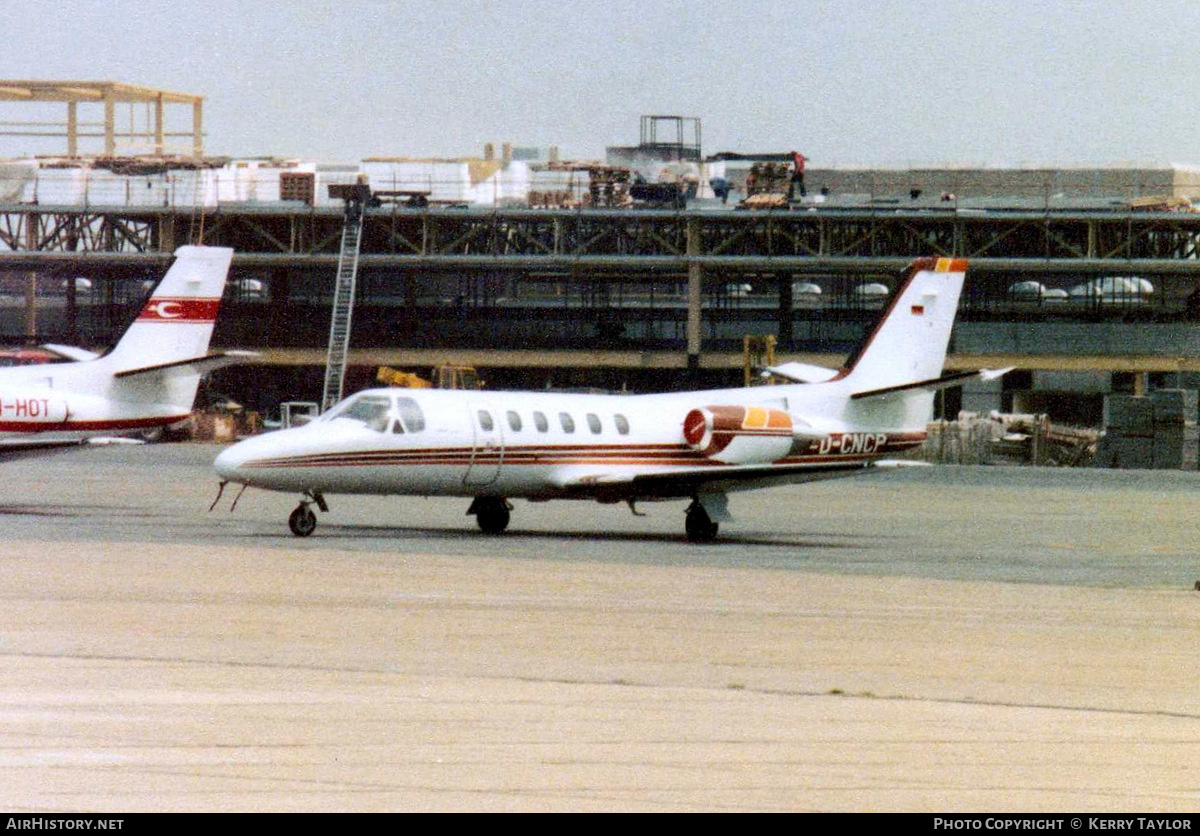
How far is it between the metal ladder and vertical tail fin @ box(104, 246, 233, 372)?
118 feet

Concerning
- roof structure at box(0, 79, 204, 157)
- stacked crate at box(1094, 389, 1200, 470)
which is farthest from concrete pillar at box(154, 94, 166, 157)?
stacked crate at box(1094, 389, 1200, 470)

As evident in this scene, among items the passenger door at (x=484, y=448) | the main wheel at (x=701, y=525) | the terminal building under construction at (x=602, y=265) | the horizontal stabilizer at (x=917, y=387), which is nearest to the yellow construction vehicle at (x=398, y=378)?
the terminal building under construction at (x=602, y=265)

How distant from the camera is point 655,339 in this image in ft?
277

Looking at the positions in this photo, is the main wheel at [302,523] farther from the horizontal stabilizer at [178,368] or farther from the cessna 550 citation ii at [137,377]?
the horizontal stabilizer at [178,368]

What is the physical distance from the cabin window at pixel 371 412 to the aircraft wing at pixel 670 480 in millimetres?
3472

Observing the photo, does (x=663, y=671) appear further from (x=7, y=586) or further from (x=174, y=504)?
(x=174, y=504)

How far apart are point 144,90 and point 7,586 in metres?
84.8

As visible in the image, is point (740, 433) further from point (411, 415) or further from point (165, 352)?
point (165, 352)

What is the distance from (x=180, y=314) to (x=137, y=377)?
2.46 metres

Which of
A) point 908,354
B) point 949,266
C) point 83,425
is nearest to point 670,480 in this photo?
point 908,354

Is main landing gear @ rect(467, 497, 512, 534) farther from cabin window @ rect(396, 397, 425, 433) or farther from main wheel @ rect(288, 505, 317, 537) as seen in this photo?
main wheel @ rect(288, 505, 317, 537)

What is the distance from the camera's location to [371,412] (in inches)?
1169
